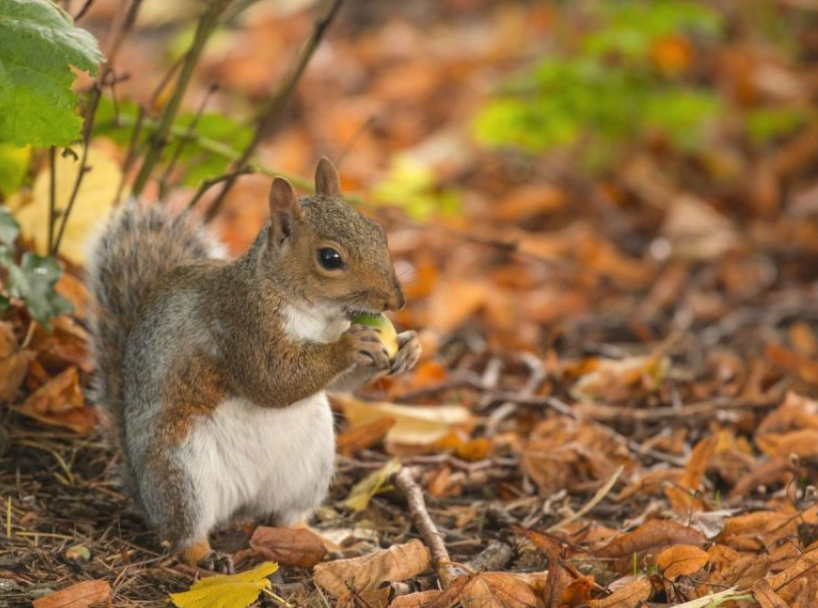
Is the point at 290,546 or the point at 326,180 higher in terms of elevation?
the point at 326,180

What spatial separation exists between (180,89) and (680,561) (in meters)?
1.91

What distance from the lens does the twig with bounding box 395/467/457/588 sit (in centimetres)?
273

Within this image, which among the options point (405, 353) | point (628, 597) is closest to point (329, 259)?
point (405, 353)

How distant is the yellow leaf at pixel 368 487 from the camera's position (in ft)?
10.6

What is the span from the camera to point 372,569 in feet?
8.91

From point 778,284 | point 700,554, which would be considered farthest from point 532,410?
point 778,284

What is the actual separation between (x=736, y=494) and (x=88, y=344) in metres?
1.80

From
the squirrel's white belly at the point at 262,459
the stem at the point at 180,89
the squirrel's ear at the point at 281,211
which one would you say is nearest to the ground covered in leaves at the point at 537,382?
the squirrel's white belly at the point at 262,459

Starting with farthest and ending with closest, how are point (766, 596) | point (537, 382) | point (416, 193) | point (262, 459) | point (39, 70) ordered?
point (416, 193), point (537, 382), point (262, 459), point (39, 70), point (766, 596)

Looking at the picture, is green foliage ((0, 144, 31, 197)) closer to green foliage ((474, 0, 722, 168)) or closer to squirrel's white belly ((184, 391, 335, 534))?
squirrel's white belly ((184, 391, 335, 534))

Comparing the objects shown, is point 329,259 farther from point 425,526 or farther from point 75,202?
point 75,202

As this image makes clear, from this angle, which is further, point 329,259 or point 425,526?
point 425,526

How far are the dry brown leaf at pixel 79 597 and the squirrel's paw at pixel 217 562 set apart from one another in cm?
36

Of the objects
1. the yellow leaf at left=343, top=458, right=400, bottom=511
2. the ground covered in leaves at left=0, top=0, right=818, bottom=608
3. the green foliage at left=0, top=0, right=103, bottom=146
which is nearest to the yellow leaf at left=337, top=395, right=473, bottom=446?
the ground covered in leaves at left=0, top=0, right=818, bottom=608
